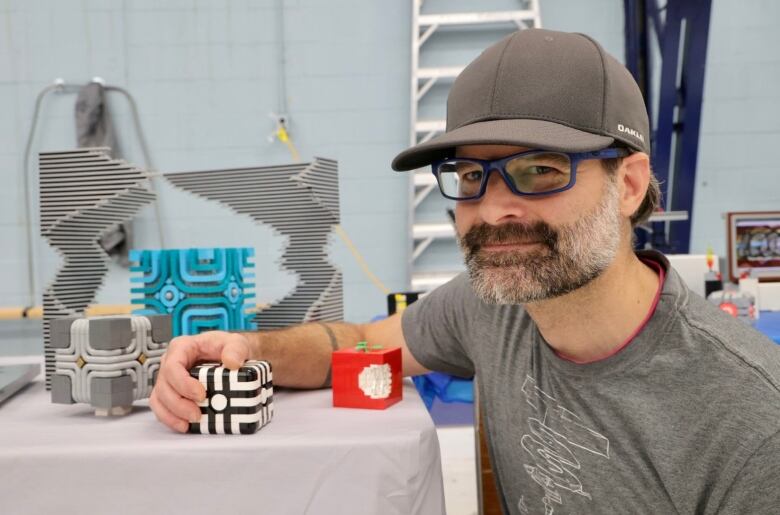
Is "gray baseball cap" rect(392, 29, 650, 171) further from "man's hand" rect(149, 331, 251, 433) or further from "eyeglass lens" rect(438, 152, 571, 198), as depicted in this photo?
"man's hand" rect(149, 331, 251, 433)

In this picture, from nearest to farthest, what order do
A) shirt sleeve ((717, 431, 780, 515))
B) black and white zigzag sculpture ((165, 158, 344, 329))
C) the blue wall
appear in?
1. shirt sleeve ((717, 431, 780, 515))
2. black and white zigzag sculpture ((165, 158, 344, 329))
3. the blue wall

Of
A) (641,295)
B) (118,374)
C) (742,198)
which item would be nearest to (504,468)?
(641,295)

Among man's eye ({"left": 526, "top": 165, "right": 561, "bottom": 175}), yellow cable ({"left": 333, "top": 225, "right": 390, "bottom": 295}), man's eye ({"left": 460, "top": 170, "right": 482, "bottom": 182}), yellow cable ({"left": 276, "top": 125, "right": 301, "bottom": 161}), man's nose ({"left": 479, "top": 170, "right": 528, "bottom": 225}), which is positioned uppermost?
yellow cable ({"left": 276, "top": 125, "right": 301, "bottom": 161})

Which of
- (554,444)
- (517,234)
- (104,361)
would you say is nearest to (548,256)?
(517,234)

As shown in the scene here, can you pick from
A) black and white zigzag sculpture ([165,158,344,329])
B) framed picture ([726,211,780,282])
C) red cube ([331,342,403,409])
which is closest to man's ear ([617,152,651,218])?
red cube ([331,342,403,409])

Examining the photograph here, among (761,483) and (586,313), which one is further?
(586,313)

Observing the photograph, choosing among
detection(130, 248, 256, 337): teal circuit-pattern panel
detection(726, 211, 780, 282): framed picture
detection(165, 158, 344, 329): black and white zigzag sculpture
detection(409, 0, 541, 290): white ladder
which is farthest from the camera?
detection(409, 0, 541, 290): white ladder

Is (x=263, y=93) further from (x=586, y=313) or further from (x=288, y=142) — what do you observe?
(x=586, y=313)

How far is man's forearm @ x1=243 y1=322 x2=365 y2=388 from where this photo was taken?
104 centimetres

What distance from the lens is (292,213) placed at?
1.34 metres

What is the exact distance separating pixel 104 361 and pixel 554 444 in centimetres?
62

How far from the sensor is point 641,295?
2.88 feet

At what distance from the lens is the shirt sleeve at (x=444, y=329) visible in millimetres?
1132

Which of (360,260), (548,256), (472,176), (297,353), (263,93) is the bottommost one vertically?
(360,260)
